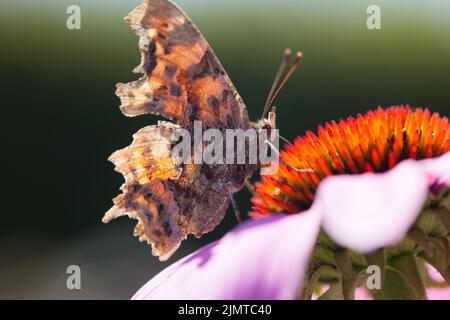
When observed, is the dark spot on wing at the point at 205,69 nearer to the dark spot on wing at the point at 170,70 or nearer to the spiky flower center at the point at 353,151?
the dark spot on wing at the point at 170,70

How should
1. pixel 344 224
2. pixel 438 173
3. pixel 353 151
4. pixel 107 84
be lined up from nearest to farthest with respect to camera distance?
pixel 344 224
pixel 438 173
pixel 353 151
pixel 107 84

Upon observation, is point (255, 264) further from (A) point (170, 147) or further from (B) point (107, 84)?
(B) point (107, 84)

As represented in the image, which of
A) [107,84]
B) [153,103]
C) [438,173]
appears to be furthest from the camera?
[107,84]

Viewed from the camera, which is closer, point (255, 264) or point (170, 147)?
point (255, 264)

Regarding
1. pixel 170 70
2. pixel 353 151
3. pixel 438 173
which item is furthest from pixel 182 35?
pixel 438 173

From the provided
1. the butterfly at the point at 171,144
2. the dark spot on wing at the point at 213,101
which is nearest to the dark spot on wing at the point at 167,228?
the butterfly at the point at 171,144

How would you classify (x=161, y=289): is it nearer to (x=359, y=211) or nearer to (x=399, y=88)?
(x=359, y=211)

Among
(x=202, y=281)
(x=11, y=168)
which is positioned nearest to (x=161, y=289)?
(x=202, y=281)

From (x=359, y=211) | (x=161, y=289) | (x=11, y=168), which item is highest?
(x=359, y=211)
